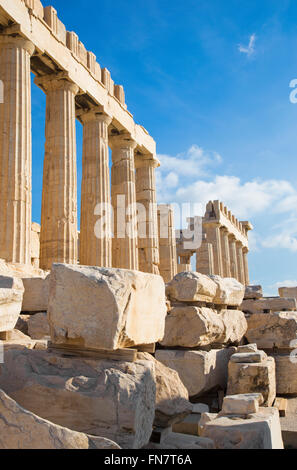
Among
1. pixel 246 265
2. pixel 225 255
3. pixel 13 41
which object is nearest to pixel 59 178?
pixel 13 41

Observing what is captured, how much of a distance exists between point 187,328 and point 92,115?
433 inches

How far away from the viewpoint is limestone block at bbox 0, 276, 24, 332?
11.6 feet

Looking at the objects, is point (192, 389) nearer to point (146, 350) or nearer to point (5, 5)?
point (146, 350)

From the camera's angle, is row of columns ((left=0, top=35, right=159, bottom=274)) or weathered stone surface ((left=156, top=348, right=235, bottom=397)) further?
row of columns ((left=0, top=35, right=159, bottom=274))

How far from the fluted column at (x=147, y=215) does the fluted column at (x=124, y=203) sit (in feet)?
5.37

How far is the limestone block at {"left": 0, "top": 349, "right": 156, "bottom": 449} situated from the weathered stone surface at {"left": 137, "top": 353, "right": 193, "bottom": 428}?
0.41 meters

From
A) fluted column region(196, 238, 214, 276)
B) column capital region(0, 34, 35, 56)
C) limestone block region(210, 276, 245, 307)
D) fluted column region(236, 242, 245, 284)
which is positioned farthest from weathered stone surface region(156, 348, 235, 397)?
fluted column region(236, 242, 245, 284)

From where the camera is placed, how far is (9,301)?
357cm

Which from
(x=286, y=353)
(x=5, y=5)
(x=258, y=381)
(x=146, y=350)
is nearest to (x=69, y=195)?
(x=5, y=5)

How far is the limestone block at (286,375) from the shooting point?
24.0 ft

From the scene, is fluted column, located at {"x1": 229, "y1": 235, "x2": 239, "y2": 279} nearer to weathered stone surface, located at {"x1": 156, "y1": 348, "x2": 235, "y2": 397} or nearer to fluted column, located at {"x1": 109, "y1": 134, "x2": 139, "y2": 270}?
fluted column, located at {"x1": 109, "y1": 134, "x2": 139, "y2": 270}

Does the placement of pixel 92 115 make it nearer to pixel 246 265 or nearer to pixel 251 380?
pixel 251 380

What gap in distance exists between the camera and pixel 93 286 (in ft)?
10.7
